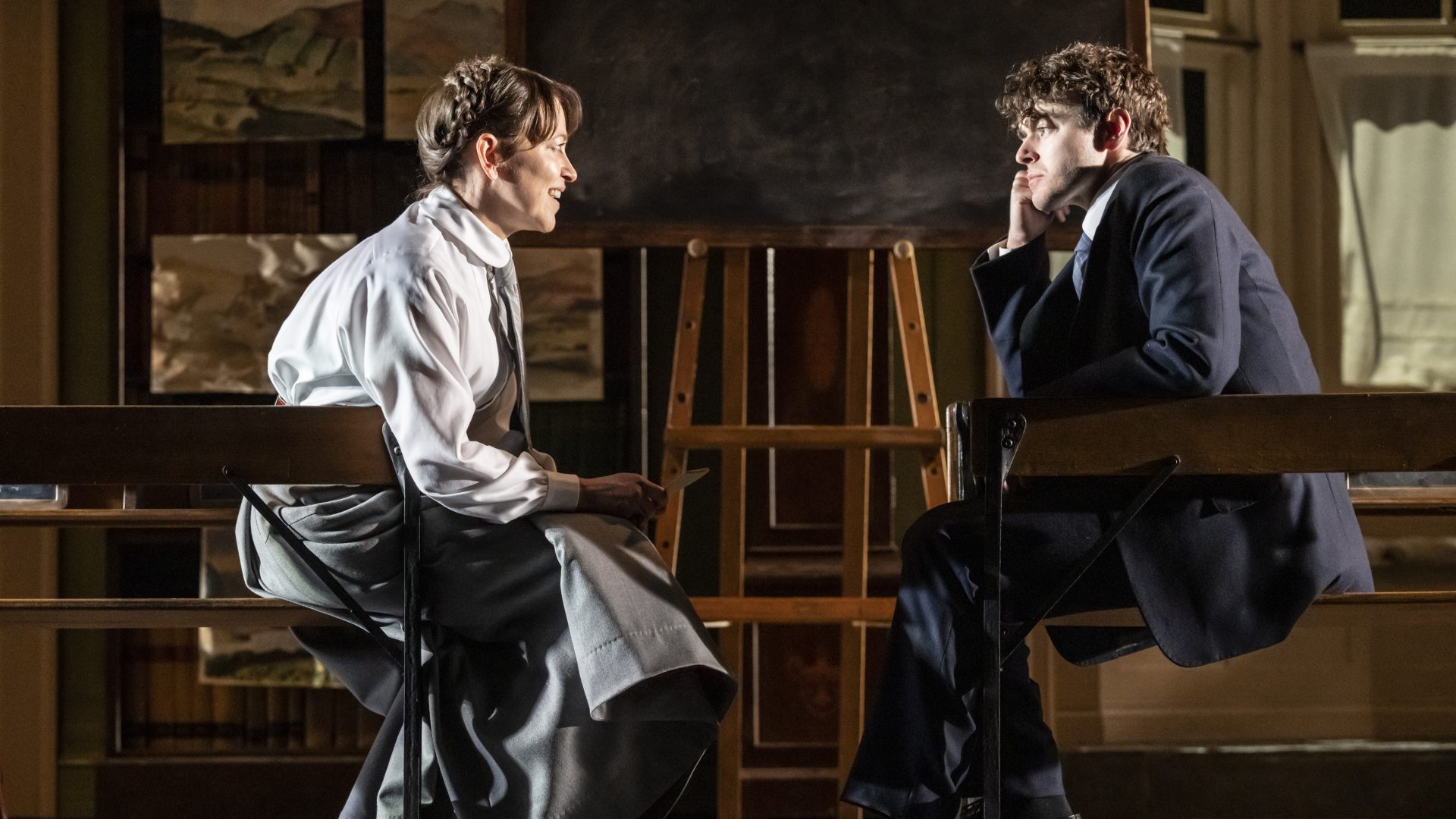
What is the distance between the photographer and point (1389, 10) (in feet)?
11.9

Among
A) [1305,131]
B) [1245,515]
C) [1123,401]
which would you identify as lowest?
[1245,515]

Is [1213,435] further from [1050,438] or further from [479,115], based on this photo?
[479,115]

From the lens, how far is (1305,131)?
3631mm

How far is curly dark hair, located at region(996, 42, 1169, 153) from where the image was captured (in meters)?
2.12

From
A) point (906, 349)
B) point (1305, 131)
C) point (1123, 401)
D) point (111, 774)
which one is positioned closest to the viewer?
point (1123, 401)

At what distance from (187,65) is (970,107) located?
2.00 metres

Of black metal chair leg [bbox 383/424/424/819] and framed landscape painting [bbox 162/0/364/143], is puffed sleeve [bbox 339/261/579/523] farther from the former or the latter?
framed landscape painting [bbox 162/0/364/143]

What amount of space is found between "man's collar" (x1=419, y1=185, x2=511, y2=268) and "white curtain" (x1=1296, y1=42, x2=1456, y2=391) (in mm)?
2556

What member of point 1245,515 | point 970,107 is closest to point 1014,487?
point 1245,515

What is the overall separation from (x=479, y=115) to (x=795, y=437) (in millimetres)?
960

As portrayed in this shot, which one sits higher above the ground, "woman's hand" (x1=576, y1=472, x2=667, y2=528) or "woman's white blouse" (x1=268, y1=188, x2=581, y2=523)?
"woman's white blouse" (x1=268, y1=188, x2=581, y2=523)

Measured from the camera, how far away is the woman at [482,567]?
1726 mm

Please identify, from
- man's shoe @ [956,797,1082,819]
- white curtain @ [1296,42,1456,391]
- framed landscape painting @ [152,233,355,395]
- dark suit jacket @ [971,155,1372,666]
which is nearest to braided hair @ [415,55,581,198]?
dark suit jacket @ [971,155,1372,666]

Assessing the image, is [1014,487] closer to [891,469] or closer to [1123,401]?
[1123,401]
